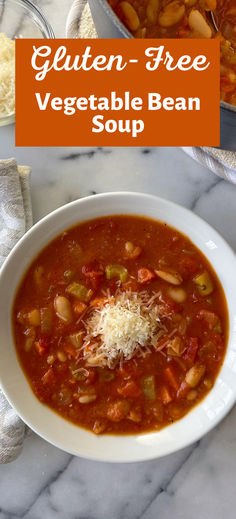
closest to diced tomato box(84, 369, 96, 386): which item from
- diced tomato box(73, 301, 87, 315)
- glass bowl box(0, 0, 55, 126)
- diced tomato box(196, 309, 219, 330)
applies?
diced tomato box(73, 301, 87, 315)

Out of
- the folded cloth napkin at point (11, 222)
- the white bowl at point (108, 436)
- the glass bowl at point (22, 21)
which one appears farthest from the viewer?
the glass bowl at point (22, 21)

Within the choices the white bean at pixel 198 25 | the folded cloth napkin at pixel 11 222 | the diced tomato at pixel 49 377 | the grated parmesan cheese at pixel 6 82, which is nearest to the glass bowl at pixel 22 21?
the grated parmesan cheese at pixel 6 82

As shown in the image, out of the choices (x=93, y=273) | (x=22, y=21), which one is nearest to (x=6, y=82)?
(x=22, y=21)

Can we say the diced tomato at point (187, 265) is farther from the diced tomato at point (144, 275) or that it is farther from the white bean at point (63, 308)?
the white bean at point (63, 308)

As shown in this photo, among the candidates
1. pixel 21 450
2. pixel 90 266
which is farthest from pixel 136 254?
pixel 21 450

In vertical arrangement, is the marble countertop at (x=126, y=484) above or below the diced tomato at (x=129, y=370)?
below

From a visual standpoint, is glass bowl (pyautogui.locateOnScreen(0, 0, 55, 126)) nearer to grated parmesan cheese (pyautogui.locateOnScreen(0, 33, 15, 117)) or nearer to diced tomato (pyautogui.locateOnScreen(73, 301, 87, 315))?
grated parmesan cheese (pyautogui.locateOnScreen(0, 33, 15, 117))

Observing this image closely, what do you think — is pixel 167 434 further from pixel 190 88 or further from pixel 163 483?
pixel 190 88
